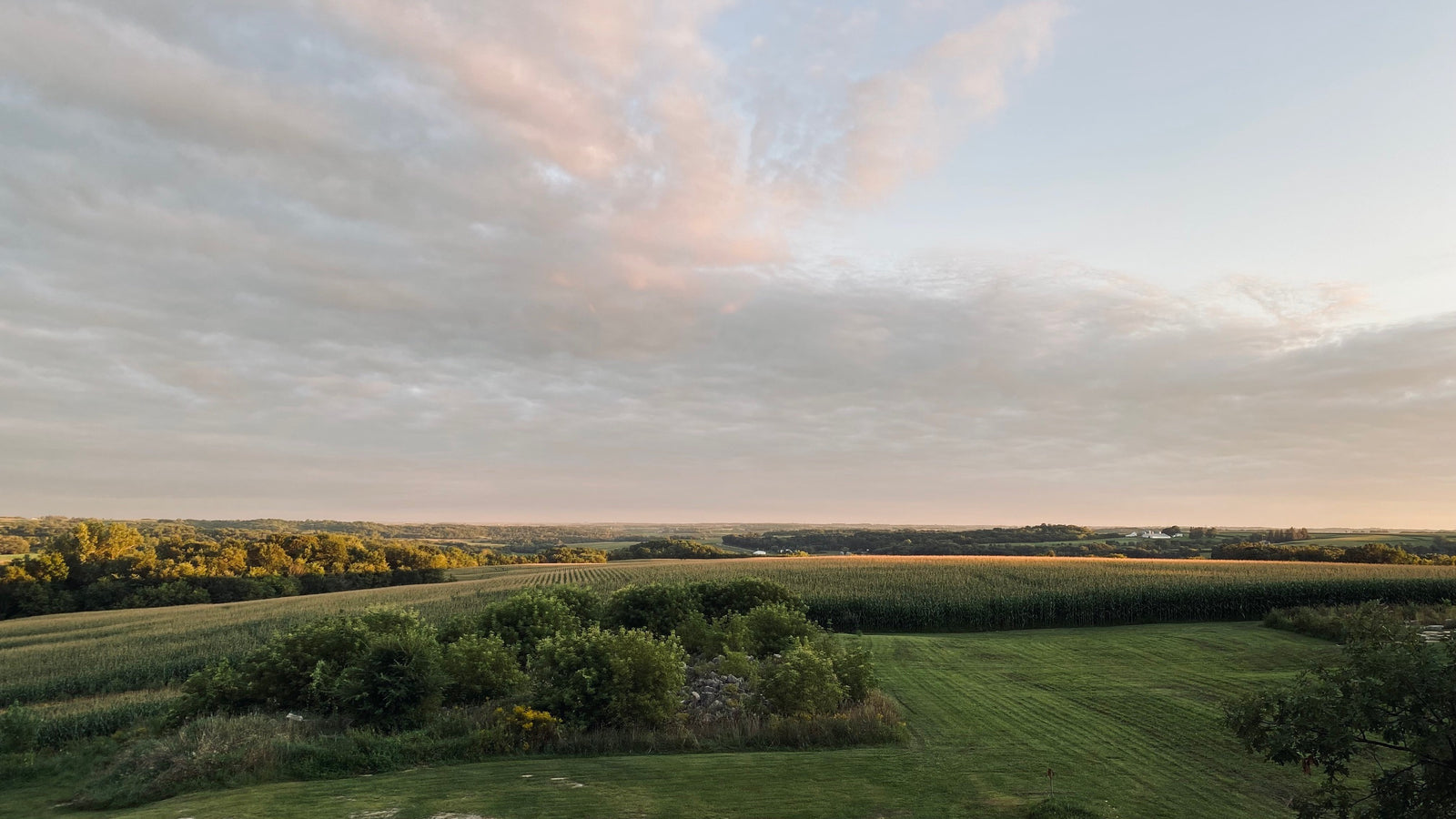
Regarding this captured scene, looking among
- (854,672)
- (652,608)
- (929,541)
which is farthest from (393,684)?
(929,541)

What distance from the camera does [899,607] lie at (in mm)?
37312

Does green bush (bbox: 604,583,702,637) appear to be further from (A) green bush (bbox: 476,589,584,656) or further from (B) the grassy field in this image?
(B) the grassy field

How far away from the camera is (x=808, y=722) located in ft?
51.1

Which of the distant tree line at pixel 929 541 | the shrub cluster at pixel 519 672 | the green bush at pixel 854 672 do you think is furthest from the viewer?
the distant tree line at pixel 929 541

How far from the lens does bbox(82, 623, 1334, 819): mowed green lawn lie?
10336 millimetres

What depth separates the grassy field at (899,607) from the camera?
28016 millimetres

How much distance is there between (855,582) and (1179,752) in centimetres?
3079

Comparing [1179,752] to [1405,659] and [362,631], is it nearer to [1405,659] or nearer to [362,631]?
[1405,659]

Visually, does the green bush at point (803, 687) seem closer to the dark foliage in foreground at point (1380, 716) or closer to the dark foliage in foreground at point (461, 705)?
the dark foliage in foreground at point (461, 705)

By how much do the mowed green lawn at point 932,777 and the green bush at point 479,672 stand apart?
193 inches

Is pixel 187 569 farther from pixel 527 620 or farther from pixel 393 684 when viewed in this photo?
pixel 393 684

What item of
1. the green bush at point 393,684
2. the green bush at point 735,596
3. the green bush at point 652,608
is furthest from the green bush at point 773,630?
the green bush at point 393,684

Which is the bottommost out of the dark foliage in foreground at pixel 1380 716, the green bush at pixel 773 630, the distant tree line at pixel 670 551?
the distant tree line at pixel 670 551

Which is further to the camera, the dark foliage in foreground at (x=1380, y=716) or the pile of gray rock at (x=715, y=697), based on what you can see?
the pile of gray rock at (x=715, y=697)
